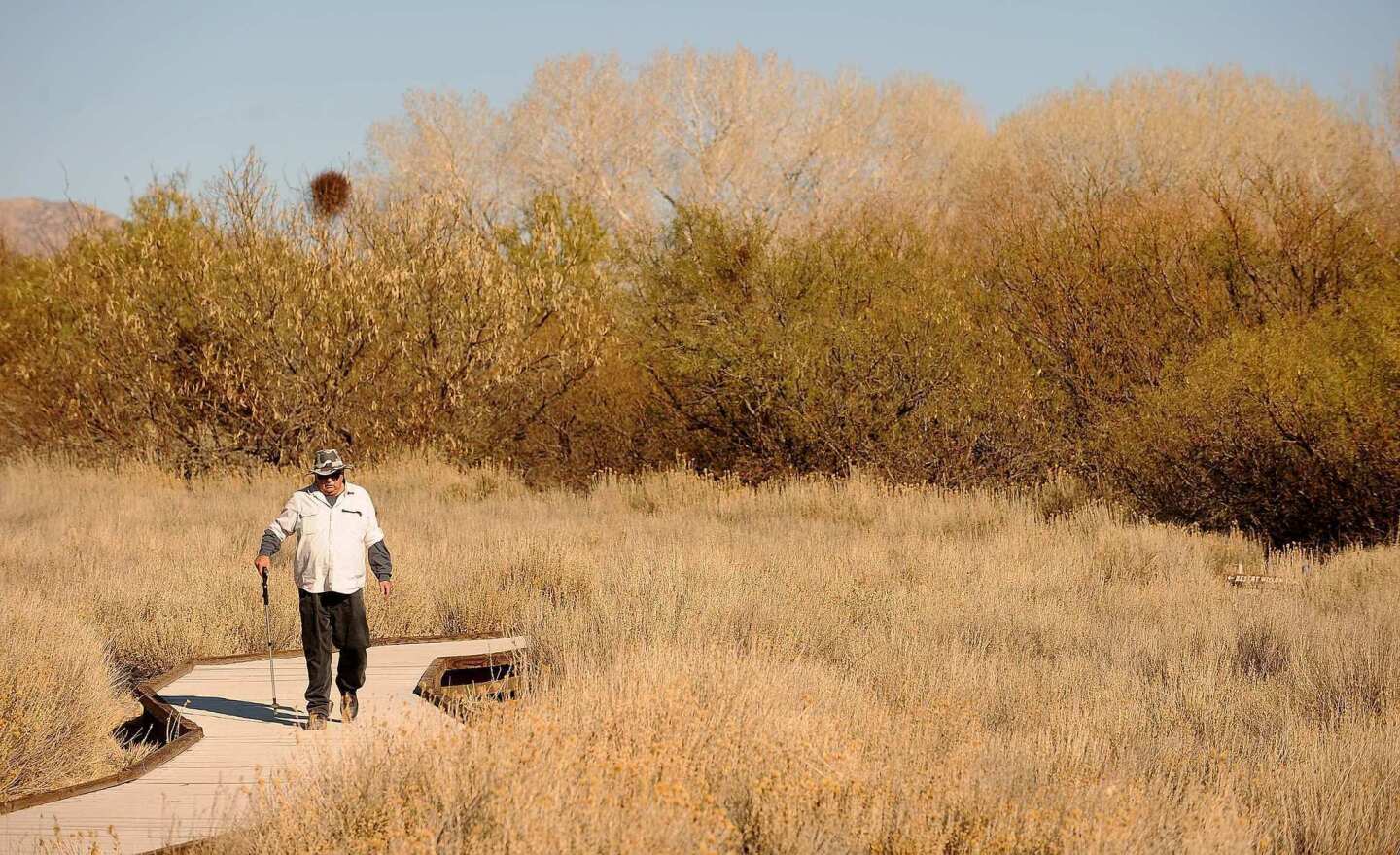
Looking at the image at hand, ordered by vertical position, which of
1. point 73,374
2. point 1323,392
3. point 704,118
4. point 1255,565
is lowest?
point 1255,565

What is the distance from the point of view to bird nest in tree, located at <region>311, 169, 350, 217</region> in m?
18.0

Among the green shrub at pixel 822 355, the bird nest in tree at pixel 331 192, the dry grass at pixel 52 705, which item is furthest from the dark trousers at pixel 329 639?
the bird nest in tree at pixel 331 192

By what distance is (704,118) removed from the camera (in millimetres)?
45406

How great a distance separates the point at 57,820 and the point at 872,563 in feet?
21.9

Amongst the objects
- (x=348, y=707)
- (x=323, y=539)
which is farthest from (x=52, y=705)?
(x=323, y=539)

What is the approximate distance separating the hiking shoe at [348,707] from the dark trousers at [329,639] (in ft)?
0.13

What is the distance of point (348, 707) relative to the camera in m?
6.09

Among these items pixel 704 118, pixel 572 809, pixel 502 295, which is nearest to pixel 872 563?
pixel 572 809

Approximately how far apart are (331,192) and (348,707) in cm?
1383

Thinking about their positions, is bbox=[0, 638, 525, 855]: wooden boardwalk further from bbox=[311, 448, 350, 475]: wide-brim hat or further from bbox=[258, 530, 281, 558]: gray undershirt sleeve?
bbox=[311, 448, 350, 475]: wide-brim hat

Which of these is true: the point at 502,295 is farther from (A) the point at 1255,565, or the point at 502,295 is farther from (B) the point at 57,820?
(B) the point at 57,820

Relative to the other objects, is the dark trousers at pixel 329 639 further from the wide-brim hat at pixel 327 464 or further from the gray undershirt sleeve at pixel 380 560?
the wide-brim hat at pixel 327 464

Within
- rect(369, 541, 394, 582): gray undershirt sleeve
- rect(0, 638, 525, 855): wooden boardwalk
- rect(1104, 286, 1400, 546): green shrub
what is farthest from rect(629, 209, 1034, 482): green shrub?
rect(369, 541, 394, 582): gray undershirt sleeve

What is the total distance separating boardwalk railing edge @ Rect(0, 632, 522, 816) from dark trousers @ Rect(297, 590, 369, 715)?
0.56 m
